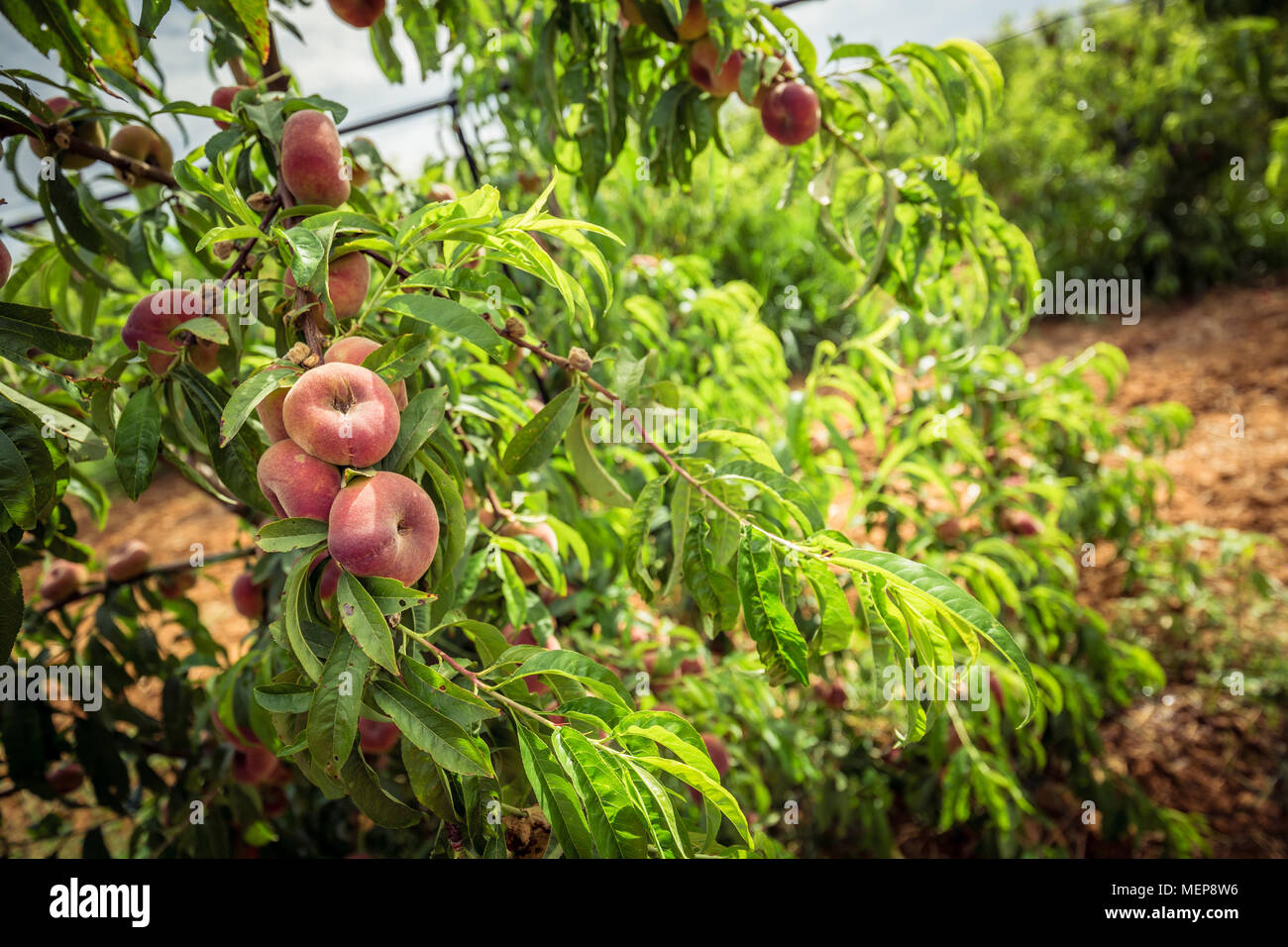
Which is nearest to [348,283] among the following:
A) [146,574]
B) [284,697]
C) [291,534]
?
[291,534]

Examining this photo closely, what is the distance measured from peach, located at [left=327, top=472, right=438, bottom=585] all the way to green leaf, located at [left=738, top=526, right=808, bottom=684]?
0.28 meters

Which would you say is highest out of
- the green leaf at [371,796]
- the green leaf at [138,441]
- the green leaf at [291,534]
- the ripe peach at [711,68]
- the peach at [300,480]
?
the ripe peach at [711,68]

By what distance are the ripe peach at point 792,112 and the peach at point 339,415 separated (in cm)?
69

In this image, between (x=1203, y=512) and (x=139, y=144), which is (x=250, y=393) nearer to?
(x=139, y=144)

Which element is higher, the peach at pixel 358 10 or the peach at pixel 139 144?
the peach at pixel 358 10

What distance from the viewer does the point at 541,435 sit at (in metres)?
0.73

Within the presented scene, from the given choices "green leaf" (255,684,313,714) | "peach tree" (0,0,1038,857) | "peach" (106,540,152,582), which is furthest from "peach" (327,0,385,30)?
"peach" (106,540,152,582)

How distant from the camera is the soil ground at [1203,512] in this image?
2.00 meters

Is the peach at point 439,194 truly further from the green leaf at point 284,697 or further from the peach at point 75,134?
the green leaf at point 284,697

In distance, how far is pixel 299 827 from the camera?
60.8 inches

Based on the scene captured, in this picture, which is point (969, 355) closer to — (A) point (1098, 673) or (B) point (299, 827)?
(A) point (1098, 673)

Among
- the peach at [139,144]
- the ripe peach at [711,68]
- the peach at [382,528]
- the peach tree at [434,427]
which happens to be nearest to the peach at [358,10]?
the peach tree at [434,427]

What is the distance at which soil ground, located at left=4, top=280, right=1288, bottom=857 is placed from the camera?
78.8 inches

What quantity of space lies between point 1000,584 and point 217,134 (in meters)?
1.29
